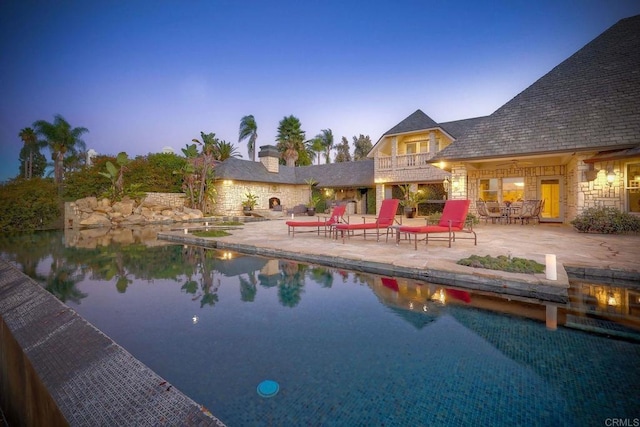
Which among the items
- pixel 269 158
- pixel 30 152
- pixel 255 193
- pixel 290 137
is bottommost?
pixel 255 193

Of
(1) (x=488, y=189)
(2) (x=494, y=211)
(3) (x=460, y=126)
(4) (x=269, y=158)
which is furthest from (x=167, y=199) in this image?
(3) (x=460, y=126)

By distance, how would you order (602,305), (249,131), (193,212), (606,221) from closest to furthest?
(602,305), (606,221), (193,212), (249,131)

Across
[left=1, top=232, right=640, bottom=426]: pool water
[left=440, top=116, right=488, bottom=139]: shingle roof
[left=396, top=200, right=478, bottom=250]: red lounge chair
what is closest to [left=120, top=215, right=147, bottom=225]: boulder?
[left=1, top=232, right=640, bottom=426]: pool water

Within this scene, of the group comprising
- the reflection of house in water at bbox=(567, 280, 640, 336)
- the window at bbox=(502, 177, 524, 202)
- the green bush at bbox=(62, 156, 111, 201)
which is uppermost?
the green bush at bbox=(62, 156, 111, 201)

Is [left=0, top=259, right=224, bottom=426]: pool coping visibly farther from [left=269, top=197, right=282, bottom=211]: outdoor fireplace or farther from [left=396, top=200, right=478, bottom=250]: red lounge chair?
[left=269, top=197, right=282, bottom=211]: outdoor fireplace

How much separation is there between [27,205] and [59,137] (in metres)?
20.3

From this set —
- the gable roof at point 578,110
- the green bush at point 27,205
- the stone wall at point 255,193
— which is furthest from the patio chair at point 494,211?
the green bush at point 27,205

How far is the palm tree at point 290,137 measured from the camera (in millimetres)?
35969

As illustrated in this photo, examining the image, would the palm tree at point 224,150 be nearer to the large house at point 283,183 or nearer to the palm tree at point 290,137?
the palm tree at point 290,137

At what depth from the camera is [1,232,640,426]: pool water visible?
1.95m

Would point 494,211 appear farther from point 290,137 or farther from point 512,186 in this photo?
point 290,137

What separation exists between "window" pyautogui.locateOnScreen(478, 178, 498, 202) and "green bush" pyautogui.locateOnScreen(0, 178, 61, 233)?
24.1 m

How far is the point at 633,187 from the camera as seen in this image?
938cm

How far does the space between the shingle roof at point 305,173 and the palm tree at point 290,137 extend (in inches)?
304
